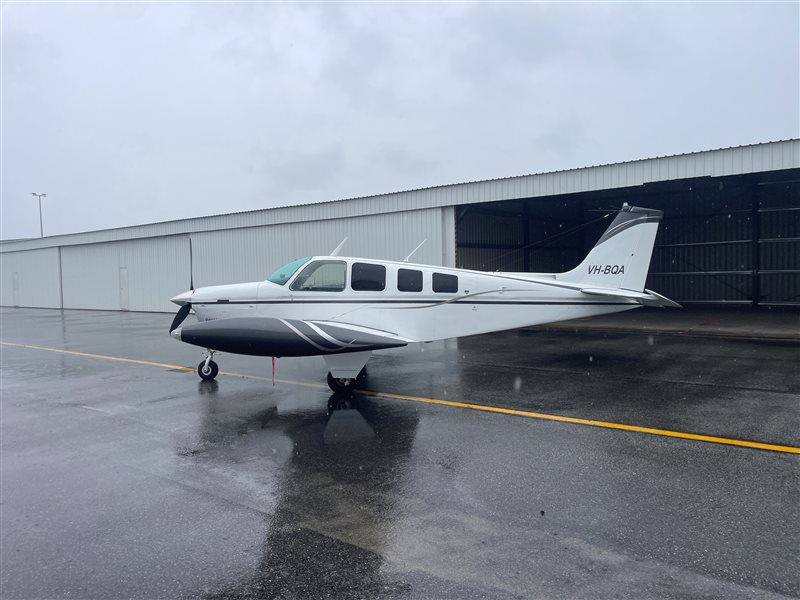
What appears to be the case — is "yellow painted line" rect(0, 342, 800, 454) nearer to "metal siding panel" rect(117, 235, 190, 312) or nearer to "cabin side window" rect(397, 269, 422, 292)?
"cabin side window" rect(397, 269, 422, 292)

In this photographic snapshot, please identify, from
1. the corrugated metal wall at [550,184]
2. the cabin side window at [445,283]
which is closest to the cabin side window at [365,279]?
the cabin side window at [445,283]

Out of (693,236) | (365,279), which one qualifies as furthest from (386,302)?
(693,236)

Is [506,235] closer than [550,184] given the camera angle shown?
No

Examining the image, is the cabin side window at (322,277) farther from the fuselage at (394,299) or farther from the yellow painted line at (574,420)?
the yellow painted line at (574,420)

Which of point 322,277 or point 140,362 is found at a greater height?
point 322,277

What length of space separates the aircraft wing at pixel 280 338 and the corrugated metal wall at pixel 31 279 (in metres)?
34.4

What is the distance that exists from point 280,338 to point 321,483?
3240mm

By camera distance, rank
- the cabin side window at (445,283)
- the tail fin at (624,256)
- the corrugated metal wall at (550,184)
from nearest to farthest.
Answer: the cabin side window at (445,283) < the tail fin at (624,256) < the corrugated metal wall at (550,184)

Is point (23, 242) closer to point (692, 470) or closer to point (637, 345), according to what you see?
point (637, 345)

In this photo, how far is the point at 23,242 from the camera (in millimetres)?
38562

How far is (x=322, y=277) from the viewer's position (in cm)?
947

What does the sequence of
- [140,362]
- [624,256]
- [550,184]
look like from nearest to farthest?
[624,256] → [140,362] → [550,184]

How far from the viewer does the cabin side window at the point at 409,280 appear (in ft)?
31.0

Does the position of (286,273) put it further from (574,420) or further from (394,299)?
(574,420)
